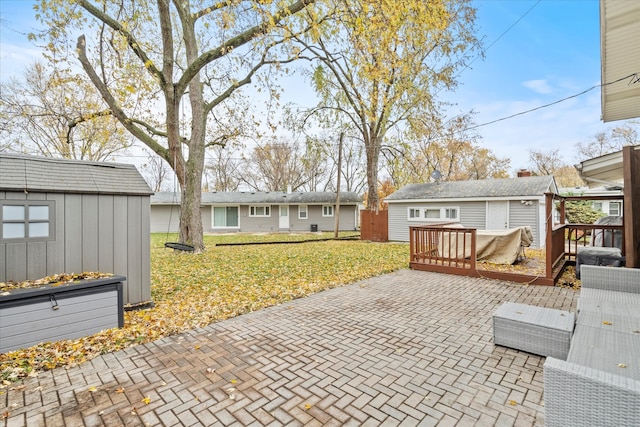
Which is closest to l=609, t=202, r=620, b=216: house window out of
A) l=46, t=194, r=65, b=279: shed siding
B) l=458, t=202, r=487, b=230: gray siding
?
l=458, t=202, r=487, b=230: gray siding

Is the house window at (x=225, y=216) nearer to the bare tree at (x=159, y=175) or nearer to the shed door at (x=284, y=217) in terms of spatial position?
the shed door at (x=284, y=217)

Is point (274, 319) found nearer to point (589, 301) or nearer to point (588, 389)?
point (588, 389)

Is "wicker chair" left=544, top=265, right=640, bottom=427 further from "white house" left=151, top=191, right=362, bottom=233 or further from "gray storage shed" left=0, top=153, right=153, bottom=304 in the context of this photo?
"white house" left=151, top=191, right=362, bottom=233

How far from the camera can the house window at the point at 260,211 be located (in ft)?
74.5

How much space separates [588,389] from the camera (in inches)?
62.2

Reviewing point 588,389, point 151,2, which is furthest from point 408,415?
point 151,2

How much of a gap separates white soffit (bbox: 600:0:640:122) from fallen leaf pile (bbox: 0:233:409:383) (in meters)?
5.33

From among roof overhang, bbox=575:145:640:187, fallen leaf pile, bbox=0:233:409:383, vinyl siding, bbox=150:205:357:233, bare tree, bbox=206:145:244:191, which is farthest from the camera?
bare tree, bbox=206:145:244:191

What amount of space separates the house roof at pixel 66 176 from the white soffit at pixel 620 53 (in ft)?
20.7

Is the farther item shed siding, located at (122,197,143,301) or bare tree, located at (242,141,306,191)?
bare tree, located at (242,141,306,191)

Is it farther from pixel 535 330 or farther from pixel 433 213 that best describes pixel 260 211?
pixel 535 330

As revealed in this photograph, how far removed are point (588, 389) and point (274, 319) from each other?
11.3ft

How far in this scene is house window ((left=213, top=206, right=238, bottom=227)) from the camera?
74.3ft

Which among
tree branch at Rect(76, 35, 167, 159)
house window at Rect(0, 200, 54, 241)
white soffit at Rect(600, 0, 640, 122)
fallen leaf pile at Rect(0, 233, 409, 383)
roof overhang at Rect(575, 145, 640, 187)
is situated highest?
tree branch at Rect(76, 35, 167, 159)
